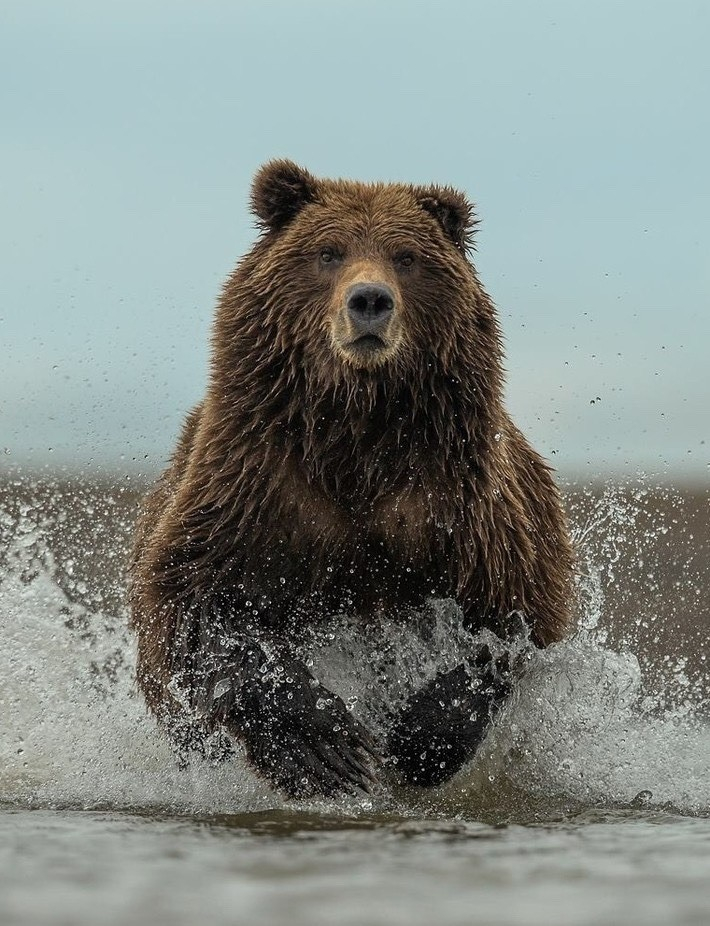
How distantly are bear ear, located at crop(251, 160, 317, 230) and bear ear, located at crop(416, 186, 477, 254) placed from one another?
560 millimetres

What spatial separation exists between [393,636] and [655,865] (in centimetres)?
294

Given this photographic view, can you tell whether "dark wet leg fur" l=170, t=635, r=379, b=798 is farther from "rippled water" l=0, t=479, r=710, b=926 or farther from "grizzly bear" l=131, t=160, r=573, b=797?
"rippled water" l=0, t=479, r=710, b=926

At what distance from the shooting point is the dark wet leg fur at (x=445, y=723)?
6586 millimetres

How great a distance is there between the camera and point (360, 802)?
6.18 m

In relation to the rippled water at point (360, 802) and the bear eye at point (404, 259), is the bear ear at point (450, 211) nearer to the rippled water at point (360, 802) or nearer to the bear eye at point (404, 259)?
the bear eye at point (404, 259)

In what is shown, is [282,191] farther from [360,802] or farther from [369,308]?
[360,802]

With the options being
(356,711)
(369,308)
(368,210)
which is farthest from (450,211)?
(356,711)

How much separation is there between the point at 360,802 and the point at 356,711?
70 cm

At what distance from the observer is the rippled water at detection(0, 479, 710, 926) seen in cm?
329

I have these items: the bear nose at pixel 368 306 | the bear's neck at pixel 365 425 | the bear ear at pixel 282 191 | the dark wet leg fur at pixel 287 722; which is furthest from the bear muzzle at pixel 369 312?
the dark wet leg fur at pixel 287 722

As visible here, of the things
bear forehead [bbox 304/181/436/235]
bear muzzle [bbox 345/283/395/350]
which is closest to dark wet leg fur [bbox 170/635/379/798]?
bear muzzle [bbox 345/283/395/350]

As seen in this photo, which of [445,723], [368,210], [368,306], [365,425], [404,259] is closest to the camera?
[368,306]

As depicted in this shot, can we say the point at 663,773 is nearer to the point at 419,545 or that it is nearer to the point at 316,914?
the point at 419,545

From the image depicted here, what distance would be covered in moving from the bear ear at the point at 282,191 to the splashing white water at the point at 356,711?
6.61 feet
